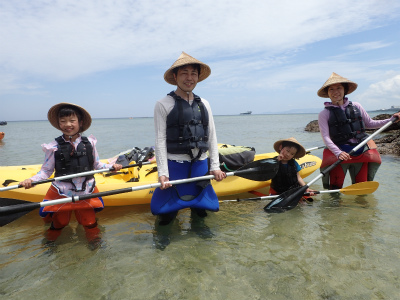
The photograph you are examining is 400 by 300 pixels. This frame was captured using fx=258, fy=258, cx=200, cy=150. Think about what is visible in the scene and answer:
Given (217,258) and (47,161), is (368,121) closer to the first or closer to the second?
(217,258)

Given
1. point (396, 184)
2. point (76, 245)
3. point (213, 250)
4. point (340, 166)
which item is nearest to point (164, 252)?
point (213, 250)

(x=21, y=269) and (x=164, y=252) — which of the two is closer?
(x=21, y=269)

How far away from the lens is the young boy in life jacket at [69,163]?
2852mm

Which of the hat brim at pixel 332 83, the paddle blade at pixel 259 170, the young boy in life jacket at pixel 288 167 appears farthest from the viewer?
the young boy in life jacket at pixel 288 167

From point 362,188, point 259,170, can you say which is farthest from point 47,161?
point 362,188

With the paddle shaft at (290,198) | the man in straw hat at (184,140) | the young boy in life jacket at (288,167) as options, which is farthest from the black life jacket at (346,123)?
the man in straw hat at (184,140)

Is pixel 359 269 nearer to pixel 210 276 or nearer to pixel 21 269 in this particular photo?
pixel 210 276

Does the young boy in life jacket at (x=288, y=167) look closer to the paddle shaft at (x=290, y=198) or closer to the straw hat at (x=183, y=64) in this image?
the paddle shaft at (x=290, y=198)

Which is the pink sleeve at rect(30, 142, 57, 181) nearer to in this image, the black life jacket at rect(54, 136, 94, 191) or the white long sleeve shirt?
the black life jacket at rect(54, 136, 94, 191)

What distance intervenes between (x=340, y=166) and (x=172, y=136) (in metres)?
2.97

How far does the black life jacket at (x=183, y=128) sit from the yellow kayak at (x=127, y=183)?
159cm

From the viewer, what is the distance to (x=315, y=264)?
2.58 m

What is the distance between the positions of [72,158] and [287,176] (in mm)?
3167

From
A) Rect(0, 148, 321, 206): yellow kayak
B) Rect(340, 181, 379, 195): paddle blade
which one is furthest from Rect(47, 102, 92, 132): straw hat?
Rect(340, 181, 379, 195): paddle blade
